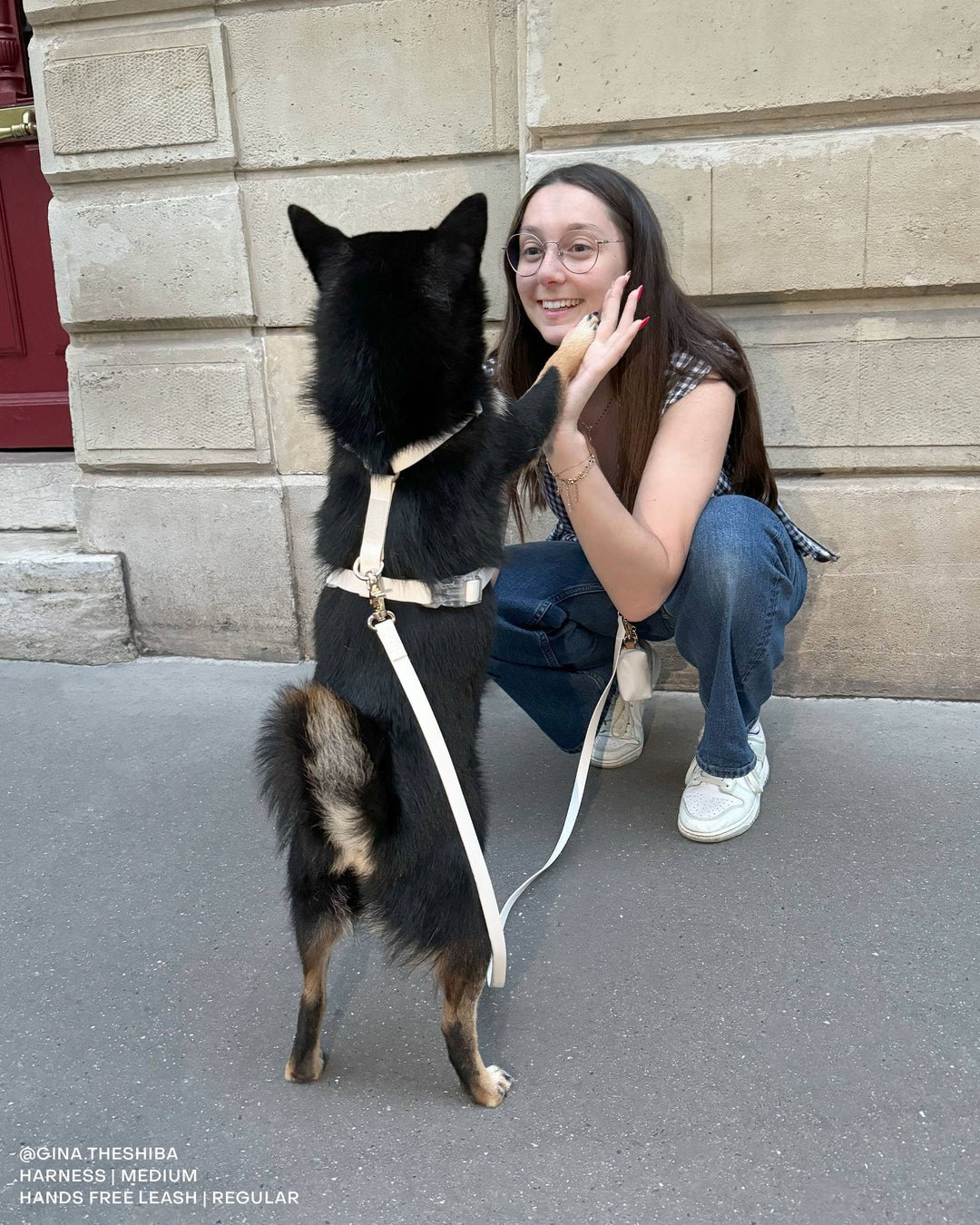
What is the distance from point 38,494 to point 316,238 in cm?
279

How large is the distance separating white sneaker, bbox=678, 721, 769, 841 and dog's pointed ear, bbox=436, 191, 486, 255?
1436 millimetres

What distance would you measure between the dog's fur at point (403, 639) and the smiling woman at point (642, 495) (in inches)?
14.7

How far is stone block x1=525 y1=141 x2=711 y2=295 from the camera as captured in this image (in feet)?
9.36

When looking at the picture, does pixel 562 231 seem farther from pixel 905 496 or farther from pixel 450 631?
pixel 905 496

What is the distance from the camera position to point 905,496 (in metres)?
2.96

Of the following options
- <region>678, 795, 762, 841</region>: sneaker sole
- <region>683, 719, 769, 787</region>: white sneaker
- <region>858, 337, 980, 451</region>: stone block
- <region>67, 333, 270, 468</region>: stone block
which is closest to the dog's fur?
<region>678, 795, 762, 841</region>: sneaker sole

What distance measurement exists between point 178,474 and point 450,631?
234 cm

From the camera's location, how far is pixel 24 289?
4.08 metres

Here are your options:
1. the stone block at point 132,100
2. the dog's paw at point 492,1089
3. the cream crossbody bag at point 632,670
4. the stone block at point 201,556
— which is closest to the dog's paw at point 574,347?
the cream crossbody bag at point 632,670

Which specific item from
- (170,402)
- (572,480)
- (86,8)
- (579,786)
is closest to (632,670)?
(579,786)

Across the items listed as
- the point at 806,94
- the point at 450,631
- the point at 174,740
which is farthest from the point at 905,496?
the point at 174,740

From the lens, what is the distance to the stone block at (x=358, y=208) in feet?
10.4

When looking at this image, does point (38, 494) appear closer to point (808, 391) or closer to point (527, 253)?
point (527, 253)

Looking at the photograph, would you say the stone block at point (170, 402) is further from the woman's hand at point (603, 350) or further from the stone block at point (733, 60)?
the woman's hand at point (603, 350)
